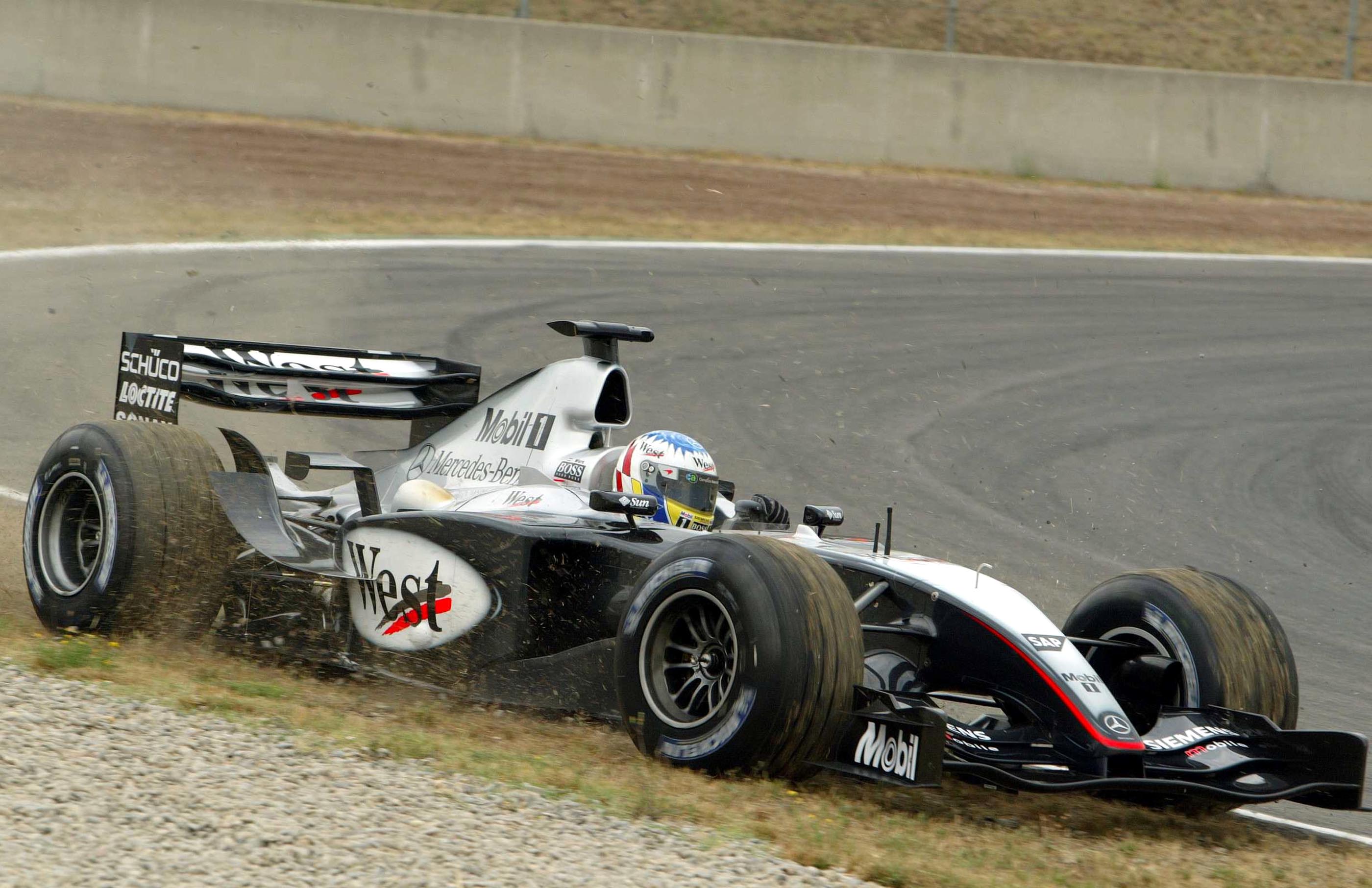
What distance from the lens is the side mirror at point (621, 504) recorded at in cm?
596

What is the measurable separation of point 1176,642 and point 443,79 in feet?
47.9

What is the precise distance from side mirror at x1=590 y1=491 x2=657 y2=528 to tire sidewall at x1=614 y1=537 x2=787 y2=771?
0.60 meters

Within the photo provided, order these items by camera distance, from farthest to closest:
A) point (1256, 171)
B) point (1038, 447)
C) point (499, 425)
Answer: point (1256, 171) → point (1038, 447) → point (499, 425)

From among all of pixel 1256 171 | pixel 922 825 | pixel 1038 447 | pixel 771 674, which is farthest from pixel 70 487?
pixel 1256 171

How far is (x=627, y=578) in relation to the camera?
5.86 metres

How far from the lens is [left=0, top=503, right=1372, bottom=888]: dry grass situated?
14.5 feet

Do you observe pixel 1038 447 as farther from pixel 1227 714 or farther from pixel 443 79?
pixel 443 79

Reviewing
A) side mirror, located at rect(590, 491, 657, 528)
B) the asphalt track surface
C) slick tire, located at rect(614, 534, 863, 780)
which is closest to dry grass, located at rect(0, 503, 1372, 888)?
slick tire, located at rect(614, 534, 863, 780)

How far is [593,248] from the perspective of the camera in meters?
16.0

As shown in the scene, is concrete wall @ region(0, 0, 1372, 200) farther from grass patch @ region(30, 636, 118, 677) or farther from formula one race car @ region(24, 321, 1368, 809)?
grass patch @ region(30, 636, 118, 677)

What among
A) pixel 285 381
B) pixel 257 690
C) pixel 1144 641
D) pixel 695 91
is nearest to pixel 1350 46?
pixel 695 91

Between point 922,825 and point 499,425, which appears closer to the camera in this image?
point 922,825

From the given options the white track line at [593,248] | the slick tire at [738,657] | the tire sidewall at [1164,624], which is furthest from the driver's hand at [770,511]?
the white track line at [593,248]

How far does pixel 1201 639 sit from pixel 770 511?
2.10 m
